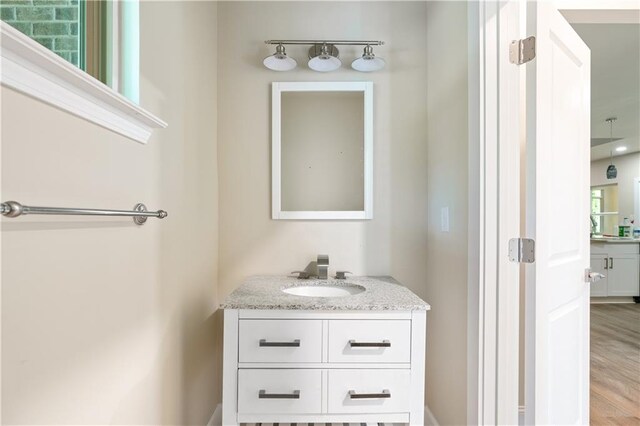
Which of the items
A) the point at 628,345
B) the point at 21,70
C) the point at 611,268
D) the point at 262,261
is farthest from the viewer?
the point at 611,268

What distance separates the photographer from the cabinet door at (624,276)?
4.21m

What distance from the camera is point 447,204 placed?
147cm

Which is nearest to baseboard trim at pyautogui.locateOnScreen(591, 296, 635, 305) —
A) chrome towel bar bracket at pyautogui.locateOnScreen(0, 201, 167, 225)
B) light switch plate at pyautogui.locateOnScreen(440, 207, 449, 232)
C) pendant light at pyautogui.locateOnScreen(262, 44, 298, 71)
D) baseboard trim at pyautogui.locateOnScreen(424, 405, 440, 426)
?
baseboard trim at pyautogui.locateOnScreen(424, 405, 440, 426)

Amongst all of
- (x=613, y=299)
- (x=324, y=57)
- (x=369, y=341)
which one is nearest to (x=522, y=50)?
(x=324, y=57)

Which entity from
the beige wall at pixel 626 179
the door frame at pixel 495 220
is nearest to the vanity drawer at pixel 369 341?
the door frame at pixel 495 220

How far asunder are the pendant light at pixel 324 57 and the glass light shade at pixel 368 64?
98mm

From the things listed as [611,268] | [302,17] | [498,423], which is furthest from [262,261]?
[611,268]

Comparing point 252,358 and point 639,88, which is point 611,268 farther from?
point 252,358

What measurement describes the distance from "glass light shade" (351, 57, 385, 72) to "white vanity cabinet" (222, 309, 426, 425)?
136 centimetres

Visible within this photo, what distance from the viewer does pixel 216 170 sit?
1720mm

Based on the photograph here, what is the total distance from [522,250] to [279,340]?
101 cm

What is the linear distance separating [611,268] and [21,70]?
20.5ft

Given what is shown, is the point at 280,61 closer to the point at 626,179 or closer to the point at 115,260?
the point at 115,260

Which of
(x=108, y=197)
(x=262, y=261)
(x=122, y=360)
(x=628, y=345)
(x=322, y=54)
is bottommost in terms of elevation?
(x=628, y=345)
